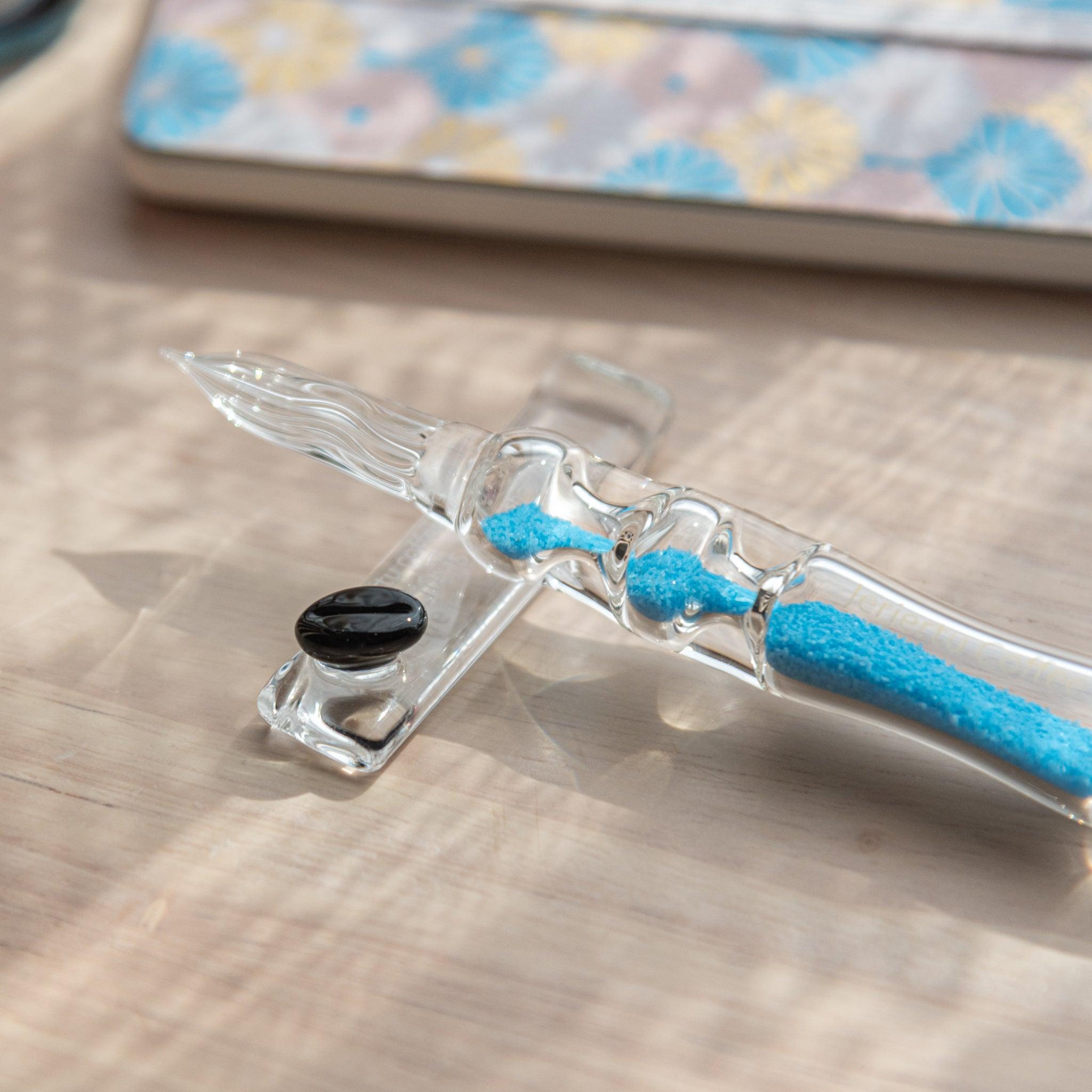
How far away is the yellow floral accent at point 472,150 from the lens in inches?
21.5

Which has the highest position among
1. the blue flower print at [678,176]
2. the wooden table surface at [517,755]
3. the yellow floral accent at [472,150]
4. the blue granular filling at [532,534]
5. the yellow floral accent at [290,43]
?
the yellow floral accent at [290,43]

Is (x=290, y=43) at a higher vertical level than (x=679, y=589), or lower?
higher

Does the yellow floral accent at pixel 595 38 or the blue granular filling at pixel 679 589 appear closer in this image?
the blue granular filling at pixel 679 589

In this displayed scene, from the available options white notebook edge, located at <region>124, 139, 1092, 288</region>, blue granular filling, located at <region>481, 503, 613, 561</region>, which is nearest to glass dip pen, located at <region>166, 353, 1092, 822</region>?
blue granular filling, located at <region>481, 503, 613, 561</region>

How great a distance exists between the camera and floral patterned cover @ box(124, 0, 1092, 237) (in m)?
0.53

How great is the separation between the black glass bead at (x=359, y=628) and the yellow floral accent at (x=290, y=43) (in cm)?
32

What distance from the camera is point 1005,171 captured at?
53 centimetres

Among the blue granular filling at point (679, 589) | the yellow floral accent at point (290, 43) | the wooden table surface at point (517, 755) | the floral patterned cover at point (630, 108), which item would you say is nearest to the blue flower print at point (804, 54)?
the floral patterned cover at point (630, 108)

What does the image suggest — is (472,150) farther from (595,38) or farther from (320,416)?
(320,416)

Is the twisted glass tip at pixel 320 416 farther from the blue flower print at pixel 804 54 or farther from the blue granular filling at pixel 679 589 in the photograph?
the blue flower print at pixel 804 54

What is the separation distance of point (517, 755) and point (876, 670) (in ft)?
0.41

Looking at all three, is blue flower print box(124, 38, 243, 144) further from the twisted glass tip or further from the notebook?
the twisted glass tip

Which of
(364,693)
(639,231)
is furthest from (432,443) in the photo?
(639,231)

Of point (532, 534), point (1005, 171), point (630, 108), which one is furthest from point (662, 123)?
point (532, 534)
